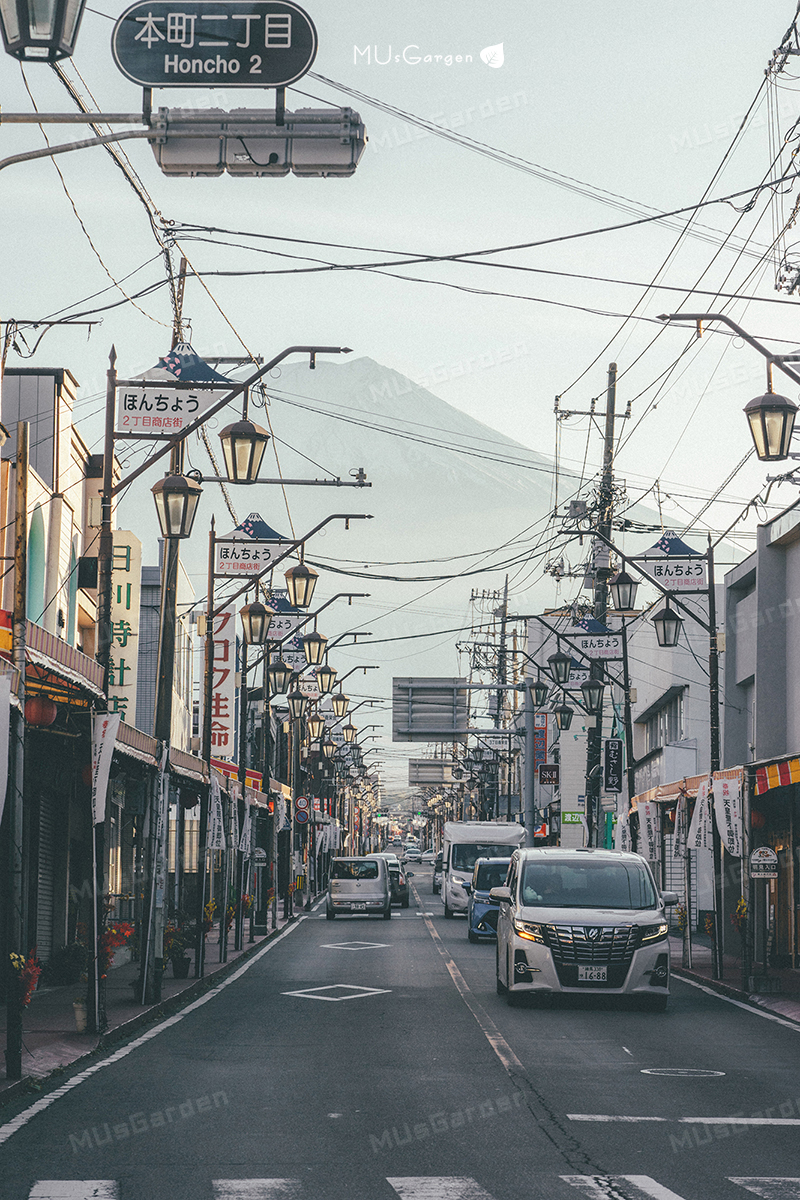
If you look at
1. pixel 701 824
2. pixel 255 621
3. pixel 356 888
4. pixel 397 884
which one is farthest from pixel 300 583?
pixel 397 884

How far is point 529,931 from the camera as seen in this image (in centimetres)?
1961

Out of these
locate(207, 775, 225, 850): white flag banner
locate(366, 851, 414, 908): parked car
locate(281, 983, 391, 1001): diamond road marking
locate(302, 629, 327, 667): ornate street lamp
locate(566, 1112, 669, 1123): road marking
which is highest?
locate(302, 629, 327, 667): ornate street lamp

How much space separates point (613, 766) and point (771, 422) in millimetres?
28893

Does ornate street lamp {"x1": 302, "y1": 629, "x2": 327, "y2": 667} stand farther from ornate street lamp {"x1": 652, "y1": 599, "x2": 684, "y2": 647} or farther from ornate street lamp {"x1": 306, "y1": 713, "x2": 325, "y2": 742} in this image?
ornate street lamp {"x1": 306, "y1": 713, "x2": 325, "y2": 742}

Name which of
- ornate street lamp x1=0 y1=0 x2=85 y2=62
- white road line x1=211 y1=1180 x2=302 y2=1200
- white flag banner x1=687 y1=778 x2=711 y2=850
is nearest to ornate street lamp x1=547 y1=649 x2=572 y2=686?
white flag banner x1=687 y1=778 x2=711 y2=850

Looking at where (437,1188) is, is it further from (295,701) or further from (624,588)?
(295,701)

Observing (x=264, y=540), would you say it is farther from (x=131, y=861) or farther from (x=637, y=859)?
(x=131, y=861)

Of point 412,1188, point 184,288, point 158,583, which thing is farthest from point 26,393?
point 412,1188

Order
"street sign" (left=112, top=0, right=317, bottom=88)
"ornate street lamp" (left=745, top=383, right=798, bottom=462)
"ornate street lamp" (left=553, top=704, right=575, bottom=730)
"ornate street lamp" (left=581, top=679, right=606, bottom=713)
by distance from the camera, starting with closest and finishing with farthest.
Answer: "street sign" (left=112, top=0, right=317, bottom=88) → "ornate street lamp" (left=745, top=383, right=798, bottom=462) → "ornate street lamp" (left=581, top=679, right=606, bottom=713) → "ornate street lamp" (left=553, top=704, right=575, bottom=730)

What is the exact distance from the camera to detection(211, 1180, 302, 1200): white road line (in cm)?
843

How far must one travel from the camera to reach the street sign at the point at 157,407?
754 inches

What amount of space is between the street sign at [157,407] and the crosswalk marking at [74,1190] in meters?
11.6

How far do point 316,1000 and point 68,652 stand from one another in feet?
27.5

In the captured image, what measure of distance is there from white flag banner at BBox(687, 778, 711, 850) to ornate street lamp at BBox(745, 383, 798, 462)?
1100cm
